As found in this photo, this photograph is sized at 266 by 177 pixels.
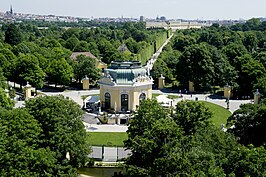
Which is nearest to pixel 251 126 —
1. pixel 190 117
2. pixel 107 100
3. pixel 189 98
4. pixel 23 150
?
pixel 190 117

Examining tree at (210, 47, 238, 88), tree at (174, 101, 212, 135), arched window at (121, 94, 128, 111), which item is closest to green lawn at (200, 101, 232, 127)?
tree at (210, 47, 238, 88)

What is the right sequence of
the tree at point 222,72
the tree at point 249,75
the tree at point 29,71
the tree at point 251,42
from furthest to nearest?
1. the tree at point 251,42
2. the tree at point 222,72
3. the tree at point 29,71
4. the tree at point 249,75

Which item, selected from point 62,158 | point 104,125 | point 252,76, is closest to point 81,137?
point 62,158

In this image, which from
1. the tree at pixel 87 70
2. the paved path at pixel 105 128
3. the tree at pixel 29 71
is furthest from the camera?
the tree at pixel 87 70

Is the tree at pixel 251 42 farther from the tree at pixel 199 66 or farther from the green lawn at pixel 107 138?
the green lawn at pixel 107 138

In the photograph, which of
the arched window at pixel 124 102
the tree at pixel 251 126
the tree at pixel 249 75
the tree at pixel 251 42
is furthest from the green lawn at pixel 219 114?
the tree at pixel 251 42

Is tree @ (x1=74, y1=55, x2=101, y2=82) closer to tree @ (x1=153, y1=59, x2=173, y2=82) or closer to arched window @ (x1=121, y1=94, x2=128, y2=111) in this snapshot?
tree @ (x1=153, y1=59, x2=173, y2=82)

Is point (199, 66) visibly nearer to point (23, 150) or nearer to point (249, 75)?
point (249, 75)

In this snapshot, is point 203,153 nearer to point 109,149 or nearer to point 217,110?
point 109,149
